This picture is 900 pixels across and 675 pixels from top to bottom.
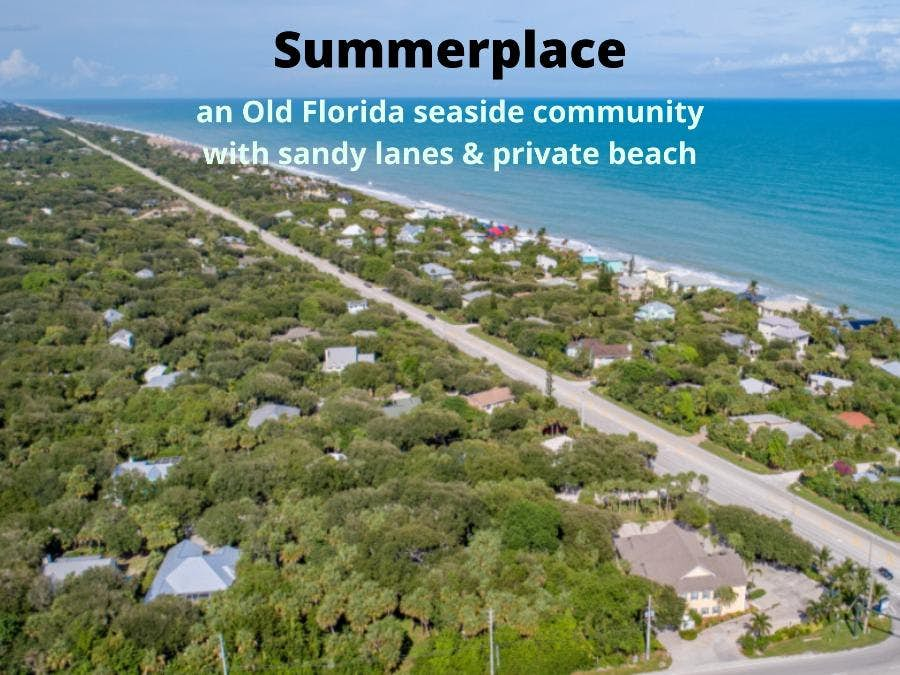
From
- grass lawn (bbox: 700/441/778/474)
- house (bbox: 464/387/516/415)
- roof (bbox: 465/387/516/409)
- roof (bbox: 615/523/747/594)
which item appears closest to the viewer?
roof (bbox: 615/523/747/594)

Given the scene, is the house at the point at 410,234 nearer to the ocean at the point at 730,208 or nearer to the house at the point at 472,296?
the ocean at the point at 730,208

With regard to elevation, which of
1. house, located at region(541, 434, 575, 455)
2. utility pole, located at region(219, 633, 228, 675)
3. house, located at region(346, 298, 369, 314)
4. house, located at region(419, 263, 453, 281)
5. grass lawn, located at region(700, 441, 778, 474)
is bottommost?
grass lawn, located at region(700, 441, 778, 474)

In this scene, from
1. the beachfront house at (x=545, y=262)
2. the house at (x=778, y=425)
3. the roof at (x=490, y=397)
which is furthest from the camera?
the beachfront house at (x=545, y=262)

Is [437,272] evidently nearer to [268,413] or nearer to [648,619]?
[268,413]

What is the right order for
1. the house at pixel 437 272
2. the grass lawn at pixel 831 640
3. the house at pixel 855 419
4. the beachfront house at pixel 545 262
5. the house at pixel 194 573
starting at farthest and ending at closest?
1. the beachfront house at pixel 545 262
2. the house at pixel 437 272
3. the house at pixel 855 419
4. the house at pixel 194 573
5. the grass lawn at pixel 831 640

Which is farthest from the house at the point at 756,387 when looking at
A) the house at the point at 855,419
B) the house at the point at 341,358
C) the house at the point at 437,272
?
the house at the point at 437,272

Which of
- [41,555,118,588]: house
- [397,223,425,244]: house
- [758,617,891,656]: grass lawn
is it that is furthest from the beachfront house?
[41,555,118,588]: house

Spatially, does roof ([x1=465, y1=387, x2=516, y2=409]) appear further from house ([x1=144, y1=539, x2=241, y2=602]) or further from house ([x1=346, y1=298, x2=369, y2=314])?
house ([x1=346, y1=298, x2=369, y2=314])
